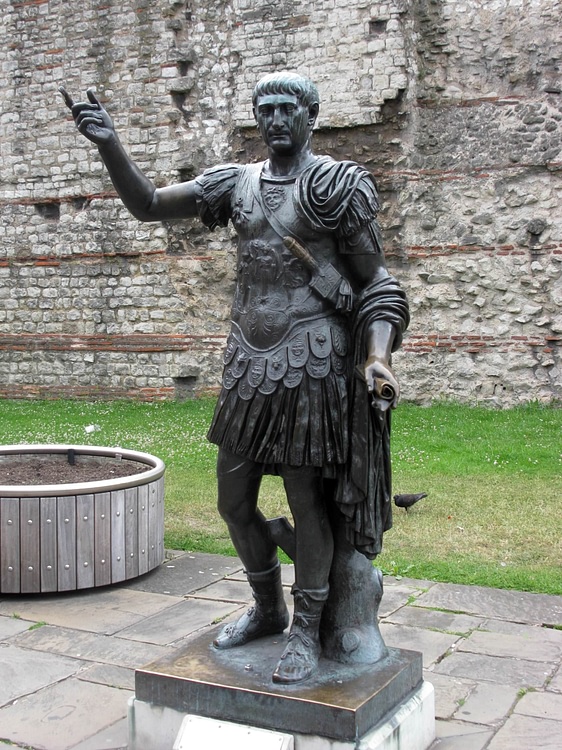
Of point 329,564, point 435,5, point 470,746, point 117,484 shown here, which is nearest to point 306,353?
point 329,564

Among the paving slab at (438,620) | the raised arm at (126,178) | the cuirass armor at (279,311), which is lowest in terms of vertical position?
the paving slab at (438,620)

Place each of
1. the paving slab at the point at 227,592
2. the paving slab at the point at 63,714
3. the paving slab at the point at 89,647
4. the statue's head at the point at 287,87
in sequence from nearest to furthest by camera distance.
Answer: the statue's head at the point at 287,87 < the paving slab at the point at 63,714 < the paving slab at the point at 89,647 < the paving slab at the point at 227,592

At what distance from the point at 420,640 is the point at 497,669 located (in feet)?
1.49

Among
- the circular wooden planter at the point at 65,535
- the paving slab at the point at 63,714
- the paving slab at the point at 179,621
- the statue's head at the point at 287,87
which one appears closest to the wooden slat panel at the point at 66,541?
the circular wooden planter at the point at 65,535

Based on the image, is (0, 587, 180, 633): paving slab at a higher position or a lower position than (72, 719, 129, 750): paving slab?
higher

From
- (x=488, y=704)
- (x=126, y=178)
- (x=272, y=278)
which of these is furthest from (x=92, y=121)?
(x=488, y=704)

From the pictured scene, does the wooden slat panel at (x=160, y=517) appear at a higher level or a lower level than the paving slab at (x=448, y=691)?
higher

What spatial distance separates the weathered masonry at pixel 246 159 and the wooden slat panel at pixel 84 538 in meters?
7.00

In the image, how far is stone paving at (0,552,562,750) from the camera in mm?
3252

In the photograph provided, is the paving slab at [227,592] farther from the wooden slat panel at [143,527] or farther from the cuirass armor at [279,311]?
the cuirass armor at [279,311]

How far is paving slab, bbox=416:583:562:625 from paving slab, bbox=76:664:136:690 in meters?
1.66

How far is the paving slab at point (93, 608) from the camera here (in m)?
4.42

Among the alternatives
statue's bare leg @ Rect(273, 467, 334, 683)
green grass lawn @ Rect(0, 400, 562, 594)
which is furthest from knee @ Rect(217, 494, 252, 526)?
green grass lawn @ Rect(0, 400, 562, 594)

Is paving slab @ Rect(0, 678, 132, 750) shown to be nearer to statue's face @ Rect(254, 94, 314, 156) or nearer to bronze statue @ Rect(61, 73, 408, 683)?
bronze statue @ Rect(61, 73, 408, 683)
